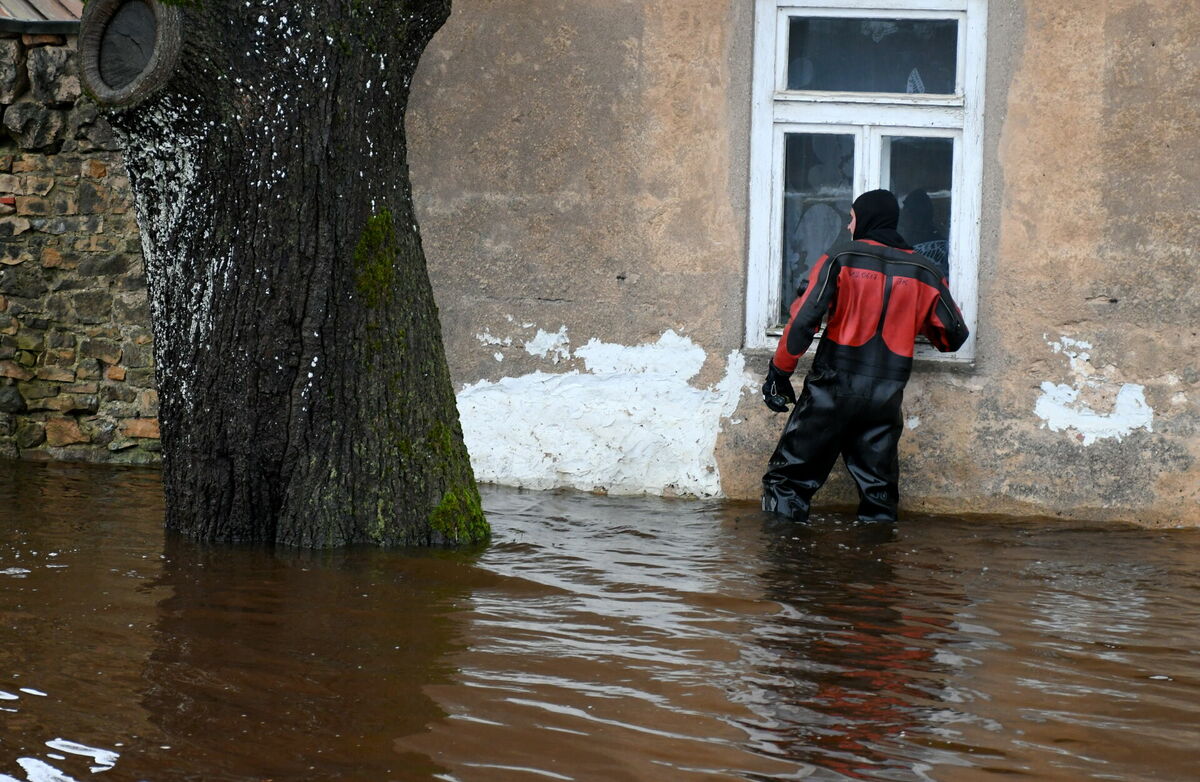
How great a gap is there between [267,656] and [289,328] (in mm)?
A: 1621

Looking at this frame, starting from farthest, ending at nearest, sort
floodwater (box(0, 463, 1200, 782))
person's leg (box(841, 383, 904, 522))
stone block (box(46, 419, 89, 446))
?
stone block (box(46, 419, 89, 446))
person's leg (box(841, 383, 904, 522))
floodwater (box(0, 463, 1200, 782))

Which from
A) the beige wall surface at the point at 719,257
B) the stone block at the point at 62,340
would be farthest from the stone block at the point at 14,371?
the beige wall surface at the point at 719,257

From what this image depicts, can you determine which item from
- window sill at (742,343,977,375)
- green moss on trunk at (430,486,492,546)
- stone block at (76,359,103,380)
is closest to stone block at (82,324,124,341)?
stone block at (76,359,103,380)

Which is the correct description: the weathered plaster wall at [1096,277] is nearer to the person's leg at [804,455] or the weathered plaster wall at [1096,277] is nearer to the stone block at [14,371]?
the person's leg at [804,455]

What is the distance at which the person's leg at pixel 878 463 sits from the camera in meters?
6.36

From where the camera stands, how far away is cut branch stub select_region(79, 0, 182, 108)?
15.5ft

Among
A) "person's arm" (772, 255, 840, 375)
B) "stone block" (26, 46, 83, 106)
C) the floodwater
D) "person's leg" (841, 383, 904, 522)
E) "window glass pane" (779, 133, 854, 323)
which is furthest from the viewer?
"stone block" (26, 46, 83, 106)

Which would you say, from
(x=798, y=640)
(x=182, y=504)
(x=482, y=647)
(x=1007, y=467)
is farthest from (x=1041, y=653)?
(x=182, y=504)

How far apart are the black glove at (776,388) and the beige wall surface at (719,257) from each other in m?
0.41

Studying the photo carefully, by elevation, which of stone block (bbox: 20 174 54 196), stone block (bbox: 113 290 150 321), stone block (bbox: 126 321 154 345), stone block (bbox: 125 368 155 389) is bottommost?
stone block (bbox: 125 368 155 389)

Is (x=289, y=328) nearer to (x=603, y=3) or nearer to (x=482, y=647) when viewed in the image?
(x=482, y=647)

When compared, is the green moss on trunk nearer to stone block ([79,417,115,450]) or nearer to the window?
the window

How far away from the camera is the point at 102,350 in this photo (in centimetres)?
779

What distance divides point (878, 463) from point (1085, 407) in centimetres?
110
